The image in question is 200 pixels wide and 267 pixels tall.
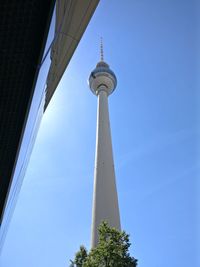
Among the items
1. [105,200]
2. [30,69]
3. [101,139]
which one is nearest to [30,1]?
[30,69]

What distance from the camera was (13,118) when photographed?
606cm

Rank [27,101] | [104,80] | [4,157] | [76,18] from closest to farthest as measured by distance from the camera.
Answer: [76,18] < [27,101] < [4,157] < [104,80]

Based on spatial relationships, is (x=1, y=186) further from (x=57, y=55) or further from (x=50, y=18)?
(x=50, y=18)

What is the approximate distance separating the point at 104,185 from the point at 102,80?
22.5m

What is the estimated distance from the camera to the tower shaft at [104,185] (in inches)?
1419

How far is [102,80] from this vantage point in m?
55.7

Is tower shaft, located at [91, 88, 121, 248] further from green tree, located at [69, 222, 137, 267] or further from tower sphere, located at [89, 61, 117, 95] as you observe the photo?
green tree, located at [69, 222, 137, 267]

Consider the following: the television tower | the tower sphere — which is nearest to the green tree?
the television tower

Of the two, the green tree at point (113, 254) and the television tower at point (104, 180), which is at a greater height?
the television tower at point (104, 180)

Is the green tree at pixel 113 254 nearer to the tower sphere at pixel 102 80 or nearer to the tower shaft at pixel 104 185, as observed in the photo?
the tower shaft at pixel 104 185

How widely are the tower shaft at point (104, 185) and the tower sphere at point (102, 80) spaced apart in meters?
10.2

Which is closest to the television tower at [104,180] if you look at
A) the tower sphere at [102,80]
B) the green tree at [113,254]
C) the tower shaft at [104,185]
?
the tower shaft at [104,185]

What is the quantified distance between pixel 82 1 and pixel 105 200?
34.6 m

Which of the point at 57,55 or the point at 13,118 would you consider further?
the point at 13,118
